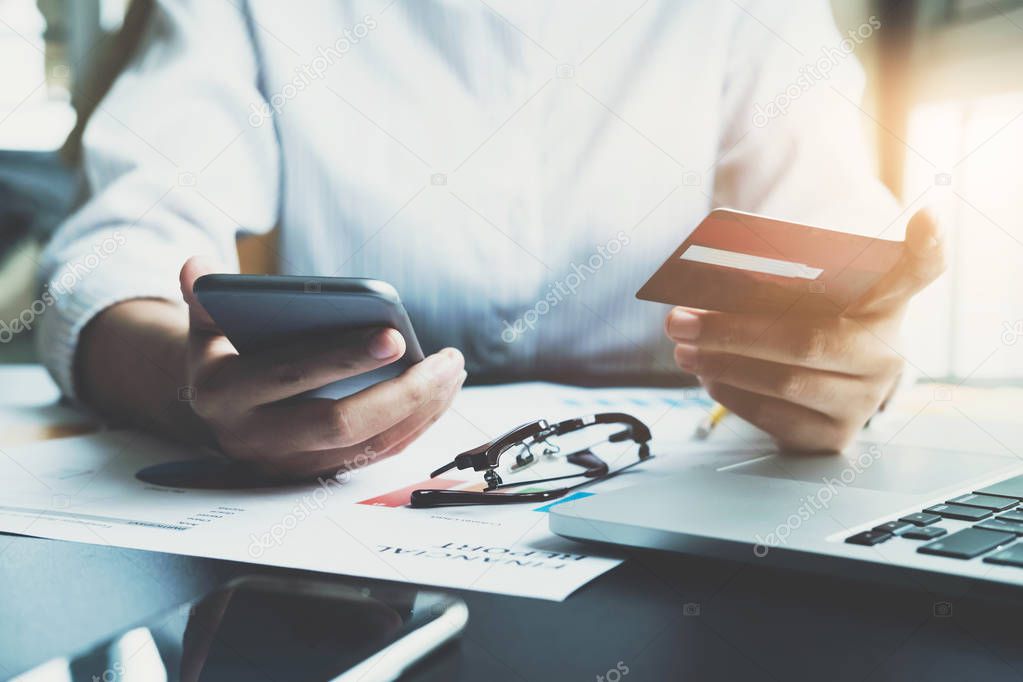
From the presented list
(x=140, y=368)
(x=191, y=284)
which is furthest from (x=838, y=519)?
(x=140, y=368)

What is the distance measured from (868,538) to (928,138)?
7.18 feet

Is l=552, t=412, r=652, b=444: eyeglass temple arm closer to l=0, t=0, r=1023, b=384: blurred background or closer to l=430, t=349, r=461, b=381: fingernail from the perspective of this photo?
l=430, t=349, r=461, b=381: fingernail

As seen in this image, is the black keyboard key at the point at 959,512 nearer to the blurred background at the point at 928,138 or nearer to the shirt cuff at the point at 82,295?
the shirt cuff at the point at 82,295

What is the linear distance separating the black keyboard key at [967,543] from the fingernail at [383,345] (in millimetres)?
269

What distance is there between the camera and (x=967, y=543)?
1.02 ft

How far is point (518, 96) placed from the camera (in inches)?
44.9

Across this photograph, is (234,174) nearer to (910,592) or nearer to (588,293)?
(588,293)

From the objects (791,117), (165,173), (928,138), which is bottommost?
(165,173)

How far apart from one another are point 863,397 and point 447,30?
2.52 ft

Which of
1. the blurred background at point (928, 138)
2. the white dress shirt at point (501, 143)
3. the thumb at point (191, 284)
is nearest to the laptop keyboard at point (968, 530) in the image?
the thumb at point (191, 284)

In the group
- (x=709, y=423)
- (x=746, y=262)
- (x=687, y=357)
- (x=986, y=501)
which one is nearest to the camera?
(x=986, y=501)

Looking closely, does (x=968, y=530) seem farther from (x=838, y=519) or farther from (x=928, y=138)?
(x=928, y=138)

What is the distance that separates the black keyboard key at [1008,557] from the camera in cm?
29

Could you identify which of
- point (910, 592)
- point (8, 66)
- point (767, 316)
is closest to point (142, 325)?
point (767, 316)
